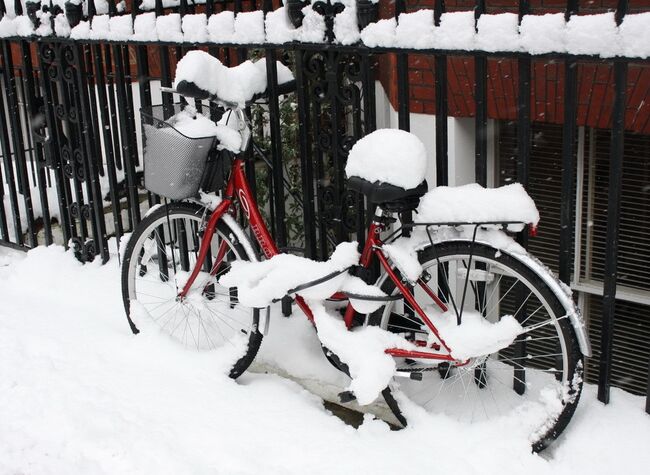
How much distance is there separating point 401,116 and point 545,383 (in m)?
1.26

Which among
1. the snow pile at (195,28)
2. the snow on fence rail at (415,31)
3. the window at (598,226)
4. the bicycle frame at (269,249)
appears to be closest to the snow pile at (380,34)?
the snow on fence rail at (415,31)

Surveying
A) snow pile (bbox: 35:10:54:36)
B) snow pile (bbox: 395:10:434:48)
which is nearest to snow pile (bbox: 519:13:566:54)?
snow pile (bbox: 395:10:434:48)

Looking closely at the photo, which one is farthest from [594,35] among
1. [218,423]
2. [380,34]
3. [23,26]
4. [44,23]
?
[23,26]

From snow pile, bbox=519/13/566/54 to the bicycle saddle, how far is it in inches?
24.6

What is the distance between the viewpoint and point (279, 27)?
140 inches

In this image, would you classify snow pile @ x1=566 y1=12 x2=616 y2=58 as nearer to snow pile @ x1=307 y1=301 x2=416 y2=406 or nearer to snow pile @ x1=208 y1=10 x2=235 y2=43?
snow pile @ x1=307 y1=301 x2=416 y2=406

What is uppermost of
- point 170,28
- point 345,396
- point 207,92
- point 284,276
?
point 170,28

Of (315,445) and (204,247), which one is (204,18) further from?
(315,445)

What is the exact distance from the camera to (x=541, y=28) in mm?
2834

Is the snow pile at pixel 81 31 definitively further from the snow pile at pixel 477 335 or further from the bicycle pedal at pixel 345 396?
the snow pile at pixel 477 335

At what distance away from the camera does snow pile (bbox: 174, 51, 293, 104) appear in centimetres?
339

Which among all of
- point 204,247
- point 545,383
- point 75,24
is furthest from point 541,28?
point 75,24

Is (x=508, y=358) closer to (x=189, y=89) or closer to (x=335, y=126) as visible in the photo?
(x=335, y=126)

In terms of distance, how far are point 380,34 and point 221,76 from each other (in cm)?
71
